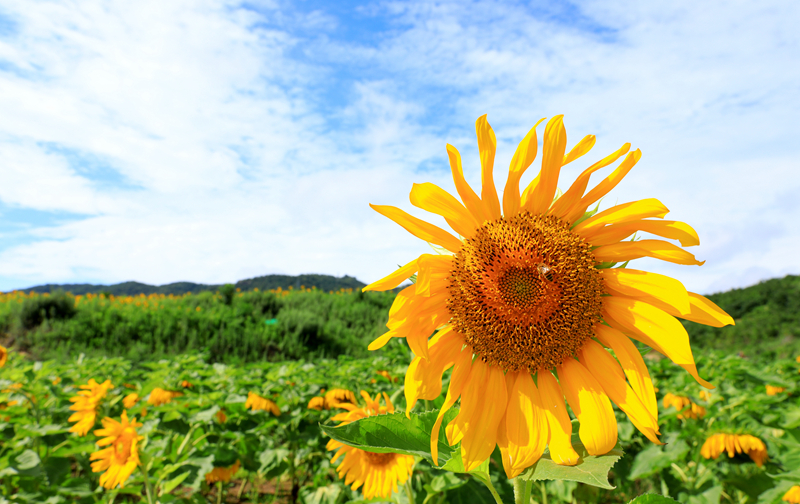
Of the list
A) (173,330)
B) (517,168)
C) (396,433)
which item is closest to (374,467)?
(396,433)

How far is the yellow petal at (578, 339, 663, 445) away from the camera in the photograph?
103 centimetres

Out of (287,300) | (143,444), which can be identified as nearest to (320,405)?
(143,444)

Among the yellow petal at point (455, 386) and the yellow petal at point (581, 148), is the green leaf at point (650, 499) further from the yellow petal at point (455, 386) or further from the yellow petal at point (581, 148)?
the yellow petal at point (581, 148)

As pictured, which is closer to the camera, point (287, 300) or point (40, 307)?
point (40, 307)

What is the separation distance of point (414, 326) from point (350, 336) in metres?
11.5

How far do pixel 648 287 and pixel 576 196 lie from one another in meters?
0.28

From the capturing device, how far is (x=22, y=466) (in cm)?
289

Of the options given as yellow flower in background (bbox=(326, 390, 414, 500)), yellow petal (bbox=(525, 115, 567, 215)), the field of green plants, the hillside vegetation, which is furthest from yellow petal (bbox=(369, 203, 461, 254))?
the hillside vegetation

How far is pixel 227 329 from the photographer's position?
11.6 metres

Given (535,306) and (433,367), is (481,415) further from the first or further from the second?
(535,306)

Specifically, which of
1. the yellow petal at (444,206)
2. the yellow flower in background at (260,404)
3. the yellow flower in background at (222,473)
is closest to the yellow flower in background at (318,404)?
the yellow flower in background at (260,404)

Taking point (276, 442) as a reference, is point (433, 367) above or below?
above

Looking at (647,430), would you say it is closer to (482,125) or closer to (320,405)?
(482,125)

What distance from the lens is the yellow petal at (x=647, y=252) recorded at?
109 cm
